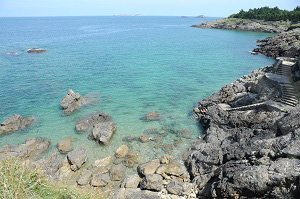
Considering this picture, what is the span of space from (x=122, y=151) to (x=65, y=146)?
218 inches

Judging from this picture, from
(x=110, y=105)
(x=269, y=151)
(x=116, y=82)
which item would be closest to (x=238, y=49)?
(x=116, y=82)

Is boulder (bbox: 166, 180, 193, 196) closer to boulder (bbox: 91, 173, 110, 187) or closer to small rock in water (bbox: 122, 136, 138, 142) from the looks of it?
boulder (bbox: 91, 173, 110, 187)

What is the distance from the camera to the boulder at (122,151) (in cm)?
2433

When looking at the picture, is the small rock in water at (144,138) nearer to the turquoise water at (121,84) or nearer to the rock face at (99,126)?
the turquoise water at (121,84)

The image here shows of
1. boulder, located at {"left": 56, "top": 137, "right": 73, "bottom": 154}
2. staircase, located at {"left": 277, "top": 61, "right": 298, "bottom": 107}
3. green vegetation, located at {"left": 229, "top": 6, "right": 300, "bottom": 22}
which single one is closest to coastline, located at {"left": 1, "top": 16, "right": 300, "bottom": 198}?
staircase, located at {"left": 277, "top": 61, "right": 298, "bottom": 107}

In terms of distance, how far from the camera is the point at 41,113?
33.7 metres

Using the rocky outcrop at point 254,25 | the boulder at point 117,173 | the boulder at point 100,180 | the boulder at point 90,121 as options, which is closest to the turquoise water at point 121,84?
the boulder at point 90,121

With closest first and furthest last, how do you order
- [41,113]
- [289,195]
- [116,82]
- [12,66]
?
1. [289,195]
2. [41,113]
3. [116,82]
4. [12,66]

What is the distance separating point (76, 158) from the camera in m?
23.5

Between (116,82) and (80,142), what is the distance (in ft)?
65.5

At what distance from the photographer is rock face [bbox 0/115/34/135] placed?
29.6 meters

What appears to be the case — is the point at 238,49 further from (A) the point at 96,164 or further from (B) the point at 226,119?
(A) the point at 96,164

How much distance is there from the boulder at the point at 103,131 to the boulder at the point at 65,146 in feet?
7.40

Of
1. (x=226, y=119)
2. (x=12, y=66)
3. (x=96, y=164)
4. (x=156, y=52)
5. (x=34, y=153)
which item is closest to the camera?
(x=96, y=164)
